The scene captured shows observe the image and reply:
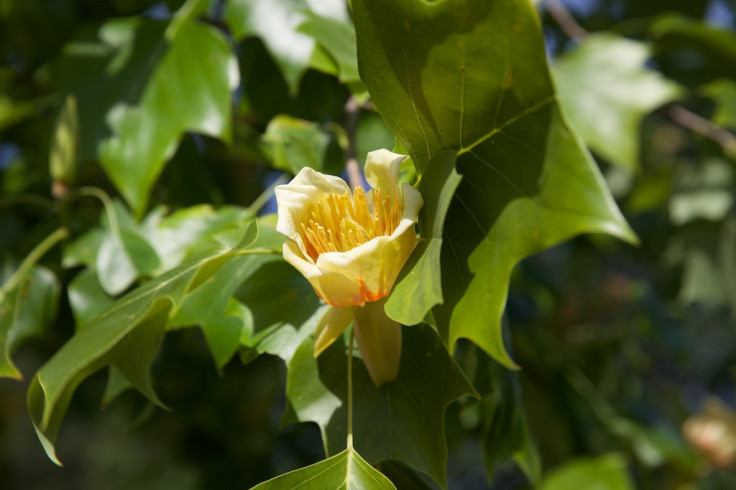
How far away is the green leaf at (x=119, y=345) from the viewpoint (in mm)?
418

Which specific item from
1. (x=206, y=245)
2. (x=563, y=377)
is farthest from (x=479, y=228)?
(x=563, y=377)

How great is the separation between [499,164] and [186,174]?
57 cm

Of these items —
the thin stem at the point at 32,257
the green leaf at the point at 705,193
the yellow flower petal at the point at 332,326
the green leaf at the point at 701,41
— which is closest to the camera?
the yellow flower petal at the point at 332,326

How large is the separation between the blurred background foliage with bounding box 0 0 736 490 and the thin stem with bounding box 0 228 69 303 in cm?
2

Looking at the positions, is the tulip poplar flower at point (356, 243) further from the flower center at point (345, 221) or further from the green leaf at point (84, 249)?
the green leaf at point (84, 249)

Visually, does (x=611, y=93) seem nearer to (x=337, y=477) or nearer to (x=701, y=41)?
(x=701, y=41)

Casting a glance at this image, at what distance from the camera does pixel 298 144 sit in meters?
0.62

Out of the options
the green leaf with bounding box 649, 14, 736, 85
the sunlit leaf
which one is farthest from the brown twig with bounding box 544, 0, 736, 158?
the sunlit leaf

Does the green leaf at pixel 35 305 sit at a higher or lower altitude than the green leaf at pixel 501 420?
higher

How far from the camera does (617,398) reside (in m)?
1.36

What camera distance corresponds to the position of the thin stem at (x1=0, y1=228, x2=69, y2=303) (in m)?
0.69

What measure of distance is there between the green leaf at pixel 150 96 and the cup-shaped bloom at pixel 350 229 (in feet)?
1.15

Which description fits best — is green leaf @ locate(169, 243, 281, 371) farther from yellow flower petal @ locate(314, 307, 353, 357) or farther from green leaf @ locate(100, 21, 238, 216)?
green leaf @ locate(100, 21, 238, 216)

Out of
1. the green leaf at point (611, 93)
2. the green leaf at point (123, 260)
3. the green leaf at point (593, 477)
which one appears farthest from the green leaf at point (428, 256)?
the green leaf at point (593, 477)
